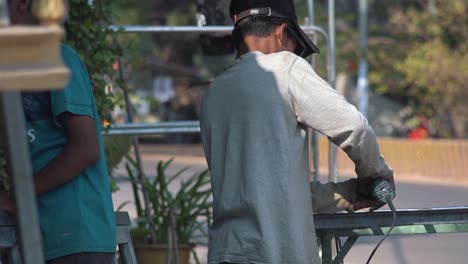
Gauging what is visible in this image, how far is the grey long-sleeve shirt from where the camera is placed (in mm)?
3016

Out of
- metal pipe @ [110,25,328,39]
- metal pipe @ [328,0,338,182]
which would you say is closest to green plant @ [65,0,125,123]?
metal pipe @ [110,25,328,39]

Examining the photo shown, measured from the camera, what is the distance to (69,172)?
275 cm

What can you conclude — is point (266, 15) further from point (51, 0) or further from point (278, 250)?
point (51, 0)

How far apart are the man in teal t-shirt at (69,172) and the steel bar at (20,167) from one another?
3.02 ft

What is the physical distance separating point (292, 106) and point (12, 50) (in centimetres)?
143

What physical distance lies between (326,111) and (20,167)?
4.56 ft

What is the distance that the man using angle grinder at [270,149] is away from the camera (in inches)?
119

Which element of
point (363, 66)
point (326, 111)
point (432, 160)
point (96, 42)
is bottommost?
point (432, 160)

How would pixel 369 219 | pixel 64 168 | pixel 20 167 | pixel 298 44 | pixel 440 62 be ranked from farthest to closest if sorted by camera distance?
pixel 440 62 < pixel 369 219 < pixel 298 44 < pixel 64 168 < pixel 20 167

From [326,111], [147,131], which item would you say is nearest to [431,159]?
[147,131]

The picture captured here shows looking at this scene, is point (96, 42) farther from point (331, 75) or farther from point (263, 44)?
point (263, 44)

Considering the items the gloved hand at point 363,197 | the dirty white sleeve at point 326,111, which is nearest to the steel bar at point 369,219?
the gloved hand at point 363,197

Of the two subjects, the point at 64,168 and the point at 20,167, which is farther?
the point at 64,168

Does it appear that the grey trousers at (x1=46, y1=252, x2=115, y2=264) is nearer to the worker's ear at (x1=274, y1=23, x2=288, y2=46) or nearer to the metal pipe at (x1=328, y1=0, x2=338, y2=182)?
the worker's ear at (x1=274, y1=23, x2=288, y2=46)
